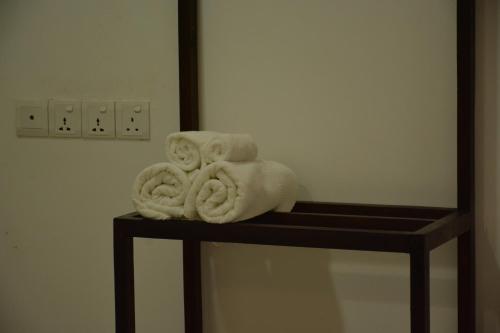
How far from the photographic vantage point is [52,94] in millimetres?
1697

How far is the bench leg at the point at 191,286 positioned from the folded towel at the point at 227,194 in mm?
286

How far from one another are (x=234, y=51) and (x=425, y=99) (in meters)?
0.37

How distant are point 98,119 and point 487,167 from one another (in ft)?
2.51

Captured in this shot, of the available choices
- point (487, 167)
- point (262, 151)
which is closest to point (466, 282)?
point (487, 167)

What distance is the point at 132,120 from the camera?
1630 mm

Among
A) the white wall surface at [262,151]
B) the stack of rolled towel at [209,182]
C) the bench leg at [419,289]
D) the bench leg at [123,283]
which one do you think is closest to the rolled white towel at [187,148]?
the stack of rolled towel at [209,182]

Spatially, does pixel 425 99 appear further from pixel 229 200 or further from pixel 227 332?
pixel 227 332

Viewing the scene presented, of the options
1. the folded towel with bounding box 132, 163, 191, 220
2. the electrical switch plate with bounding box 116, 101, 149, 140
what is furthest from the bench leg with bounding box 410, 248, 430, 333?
the electrical switch plate with bounding box 116, 101, 149, 140

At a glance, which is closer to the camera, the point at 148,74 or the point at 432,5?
the point at 432,5

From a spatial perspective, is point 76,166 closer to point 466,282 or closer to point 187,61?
point 187,61

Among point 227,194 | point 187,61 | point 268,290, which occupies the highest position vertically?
point 187,61

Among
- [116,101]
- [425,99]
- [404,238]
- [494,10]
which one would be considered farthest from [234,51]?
[404,238]

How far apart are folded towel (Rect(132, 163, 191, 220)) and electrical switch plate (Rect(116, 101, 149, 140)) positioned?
0.32 meters

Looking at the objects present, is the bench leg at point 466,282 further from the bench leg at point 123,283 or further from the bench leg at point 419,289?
the bench leg at point 123,283
